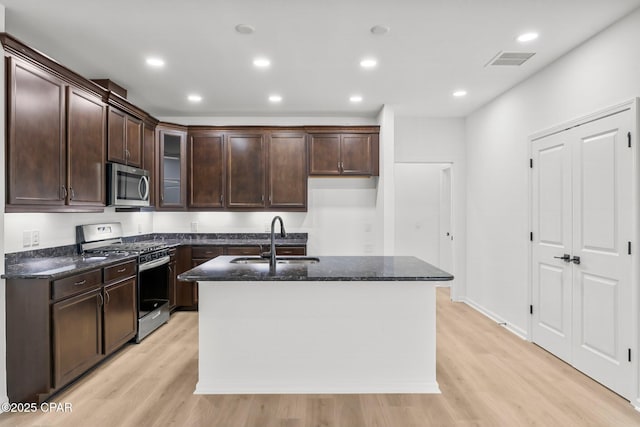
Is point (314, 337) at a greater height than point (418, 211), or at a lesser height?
lesser

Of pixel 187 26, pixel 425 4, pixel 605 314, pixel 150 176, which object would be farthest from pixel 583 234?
pixel 150 176

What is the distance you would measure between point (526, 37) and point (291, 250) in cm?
334

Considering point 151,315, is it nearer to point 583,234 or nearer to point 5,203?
point 5,203

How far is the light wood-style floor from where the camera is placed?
231cm

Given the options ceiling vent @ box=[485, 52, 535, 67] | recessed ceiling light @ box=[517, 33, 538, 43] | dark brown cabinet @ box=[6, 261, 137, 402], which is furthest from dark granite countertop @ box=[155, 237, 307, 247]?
recessed ceiling light @ box=[517, 33, 538, 43]

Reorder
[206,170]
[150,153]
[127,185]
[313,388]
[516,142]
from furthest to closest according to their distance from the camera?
[206,170] → [150,153] → [516,142] → [127,185] → [313,388]

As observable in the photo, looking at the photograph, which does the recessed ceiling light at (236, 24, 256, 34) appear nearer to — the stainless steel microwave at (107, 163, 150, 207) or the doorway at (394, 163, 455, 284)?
the stainless steel microwave at (107, 163, 150, 207)

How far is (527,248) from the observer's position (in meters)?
3.82

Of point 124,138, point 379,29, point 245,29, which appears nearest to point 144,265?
point 124,138

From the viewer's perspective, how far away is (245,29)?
283 centimetres

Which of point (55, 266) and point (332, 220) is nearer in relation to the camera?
point (55, 266)

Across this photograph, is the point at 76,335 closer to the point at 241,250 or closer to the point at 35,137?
the point at 35,137

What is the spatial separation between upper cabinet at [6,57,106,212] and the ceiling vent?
3.72 metres

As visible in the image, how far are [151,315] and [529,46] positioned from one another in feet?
14.7
